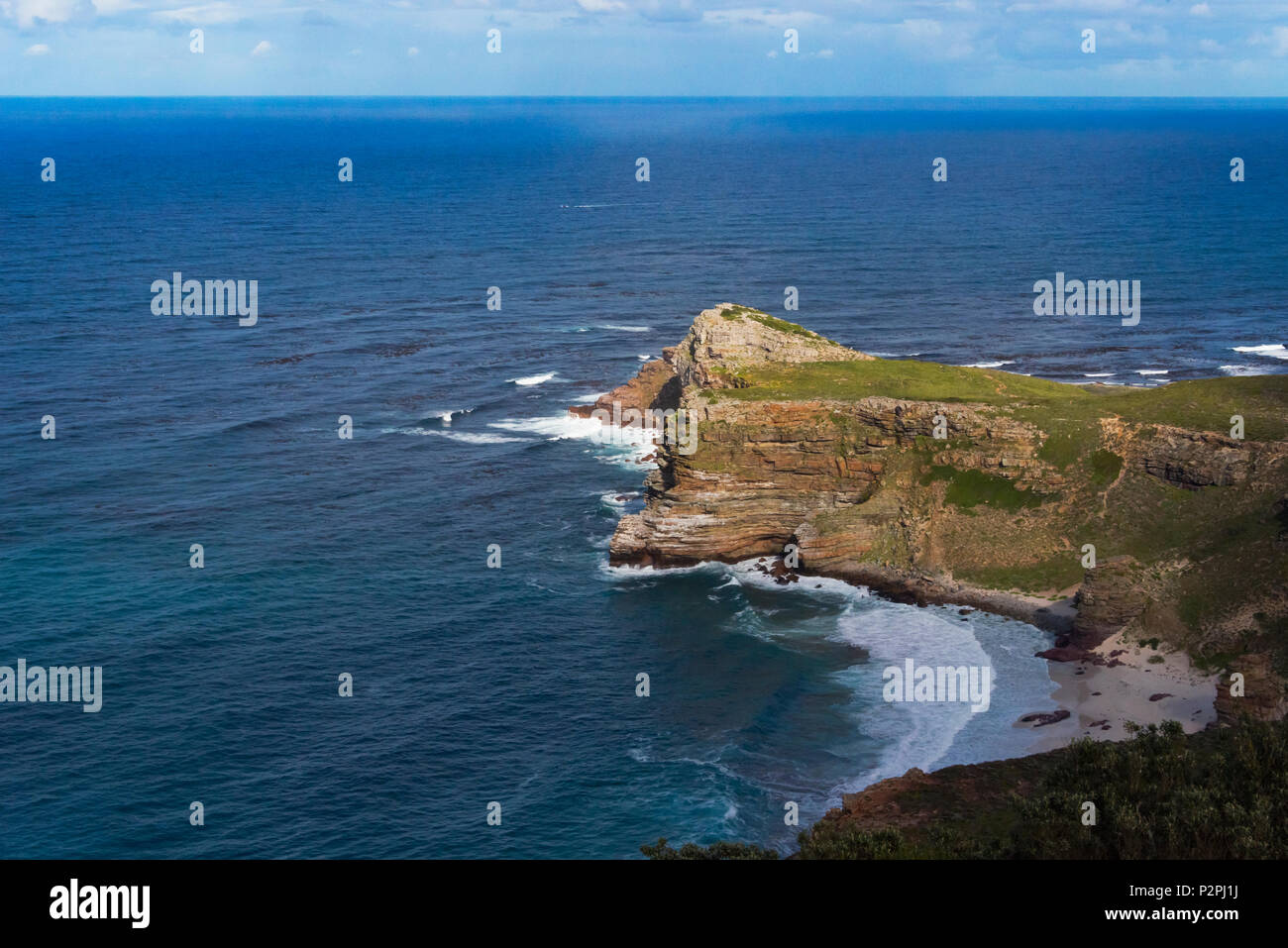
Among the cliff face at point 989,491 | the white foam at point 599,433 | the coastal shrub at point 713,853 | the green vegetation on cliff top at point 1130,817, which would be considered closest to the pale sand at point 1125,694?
the cliff face at point 989,491

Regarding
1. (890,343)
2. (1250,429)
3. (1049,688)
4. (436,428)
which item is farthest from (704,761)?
(890,343)

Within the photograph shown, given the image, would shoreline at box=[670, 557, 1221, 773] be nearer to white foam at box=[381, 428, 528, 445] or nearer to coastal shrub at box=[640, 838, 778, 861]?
coastal shrub at box=[640, 838, 778, 861]

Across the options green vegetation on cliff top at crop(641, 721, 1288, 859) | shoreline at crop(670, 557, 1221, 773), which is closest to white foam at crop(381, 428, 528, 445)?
shoreline at crop(670, 557, 1221, 773)

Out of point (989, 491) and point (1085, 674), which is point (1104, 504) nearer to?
point (989, 491)

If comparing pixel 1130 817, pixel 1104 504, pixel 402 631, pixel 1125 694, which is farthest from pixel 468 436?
pixel 1130 817

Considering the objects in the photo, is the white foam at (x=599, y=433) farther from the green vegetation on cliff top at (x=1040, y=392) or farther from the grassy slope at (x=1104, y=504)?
the grassy slope at (x=1104, y=504)
